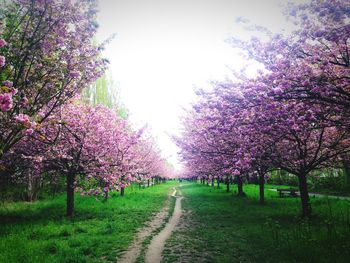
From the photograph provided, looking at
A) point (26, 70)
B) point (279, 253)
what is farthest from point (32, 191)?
point (279, 253)

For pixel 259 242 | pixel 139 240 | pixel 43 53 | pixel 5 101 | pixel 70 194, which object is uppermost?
pixel 43 53

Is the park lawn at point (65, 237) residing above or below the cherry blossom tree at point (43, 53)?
below

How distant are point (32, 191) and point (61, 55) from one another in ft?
64.4

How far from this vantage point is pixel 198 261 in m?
7.52

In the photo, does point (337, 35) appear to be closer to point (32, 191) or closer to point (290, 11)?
point (290, 11)

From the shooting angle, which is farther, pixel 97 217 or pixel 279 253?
pixel 97 217

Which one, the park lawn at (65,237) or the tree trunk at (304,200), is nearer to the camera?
the park lawn at (65,237)

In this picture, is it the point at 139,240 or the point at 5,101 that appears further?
the point at 139,240

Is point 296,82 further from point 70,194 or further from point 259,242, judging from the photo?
point 70,194

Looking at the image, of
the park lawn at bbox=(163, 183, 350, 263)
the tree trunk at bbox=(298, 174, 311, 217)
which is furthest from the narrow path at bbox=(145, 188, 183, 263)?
the tree trunk at bbox=(298, 174, 311, 217)

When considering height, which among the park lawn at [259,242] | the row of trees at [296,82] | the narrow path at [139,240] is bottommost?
the narrow path at [139,240]

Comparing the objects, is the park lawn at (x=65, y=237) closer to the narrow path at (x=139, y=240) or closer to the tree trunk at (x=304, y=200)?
the narrow path at (x=139, y=240)

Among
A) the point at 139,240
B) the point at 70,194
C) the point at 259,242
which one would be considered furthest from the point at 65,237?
the point at 259,242

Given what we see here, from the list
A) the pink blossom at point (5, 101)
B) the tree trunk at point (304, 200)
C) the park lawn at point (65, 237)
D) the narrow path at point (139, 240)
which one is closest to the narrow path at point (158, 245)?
the narrow path at point (139, 240)
